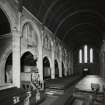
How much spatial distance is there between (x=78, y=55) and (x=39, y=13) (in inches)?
1016

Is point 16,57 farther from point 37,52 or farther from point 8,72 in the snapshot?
point 8,72

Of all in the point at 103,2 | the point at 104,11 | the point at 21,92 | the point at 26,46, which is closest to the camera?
the point at 21,92

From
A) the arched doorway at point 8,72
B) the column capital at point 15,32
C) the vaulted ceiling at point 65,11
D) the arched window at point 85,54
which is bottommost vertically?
the arched doorway at point 8,72

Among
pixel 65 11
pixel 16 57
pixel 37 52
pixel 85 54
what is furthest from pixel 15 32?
pixel 85 54

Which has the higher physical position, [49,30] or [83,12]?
[83,12]

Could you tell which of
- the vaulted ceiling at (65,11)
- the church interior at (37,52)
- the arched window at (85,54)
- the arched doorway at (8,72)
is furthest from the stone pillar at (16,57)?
the arched window at (85,54)

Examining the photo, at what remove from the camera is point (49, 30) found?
730 inches

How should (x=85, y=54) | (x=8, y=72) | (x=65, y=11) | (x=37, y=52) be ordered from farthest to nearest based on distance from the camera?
(x=85, y=54), (x=65, y=11), (x=8, y=72), (x=37, y=52)

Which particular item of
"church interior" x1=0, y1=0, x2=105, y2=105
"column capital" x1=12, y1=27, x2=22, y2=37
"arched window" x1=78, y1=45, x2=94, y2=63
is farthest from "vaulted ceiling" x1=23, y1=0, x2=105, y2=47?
"arched window" x1=78, y1=45, x2=94, y2=63

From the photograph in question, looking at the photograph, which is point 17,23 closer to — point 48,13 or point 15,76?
point 15,76

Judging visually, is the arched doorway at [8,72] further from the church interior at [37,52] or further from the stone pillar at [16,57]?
the stone pillar at [16,57]

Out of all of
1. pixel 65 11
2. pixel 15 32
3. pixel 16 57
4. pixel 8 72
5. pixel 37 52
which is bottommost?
pixel 8 72

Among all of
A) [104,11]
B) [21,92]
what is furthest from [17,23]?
[104,11]

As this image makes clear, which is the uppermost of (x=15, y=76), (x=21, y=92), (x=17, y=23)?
(x=17, y=23)
